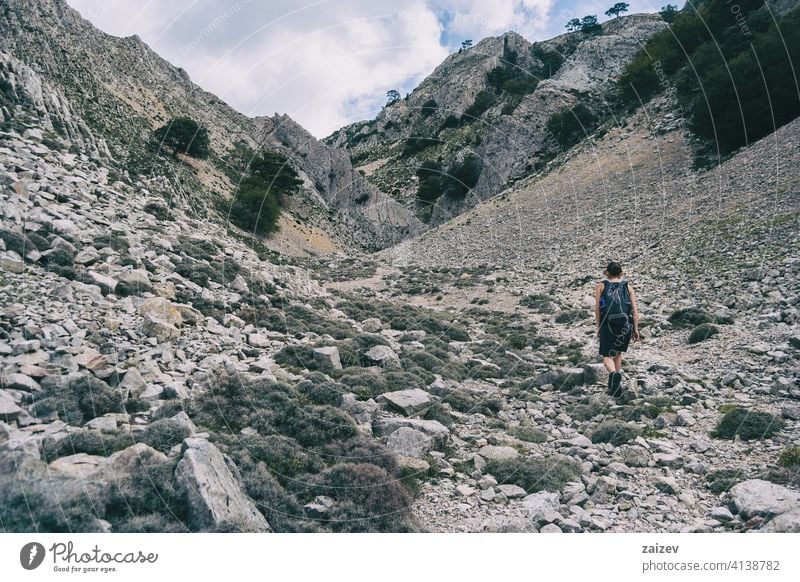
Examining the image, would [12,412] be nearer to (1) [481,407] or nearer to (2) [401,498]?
(2) [401,498]

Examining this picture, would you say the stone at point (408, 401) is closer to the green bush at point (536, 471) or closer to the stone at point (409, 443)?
the stone at point (409, 443)

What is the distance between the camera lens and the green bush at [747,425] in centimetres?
682

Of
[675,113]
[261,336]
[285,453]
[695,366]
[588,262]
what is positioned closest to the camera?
[285,453]

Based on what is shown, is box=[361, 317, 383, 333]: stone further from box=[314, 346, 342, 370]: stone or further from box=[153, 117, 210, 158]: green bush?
box=[153, 117, 210, 158]: green bush

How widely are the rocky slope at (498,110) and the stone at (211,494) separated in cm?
5588

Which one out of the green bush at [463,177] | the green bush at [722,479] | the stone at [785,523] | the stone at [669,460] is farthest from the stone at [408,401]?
the green bush at [463,177]

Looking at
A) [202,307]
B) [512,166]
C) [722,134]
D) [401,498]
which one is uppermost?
[512,166]

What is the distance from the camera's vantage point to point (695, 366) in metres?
10.4

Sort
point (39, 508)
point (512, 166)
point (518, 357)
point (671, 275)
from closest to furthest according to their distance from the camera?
1. point (39, 508)
2. point (518, 357)
3. point (671, 275)
4. point (512, 166)

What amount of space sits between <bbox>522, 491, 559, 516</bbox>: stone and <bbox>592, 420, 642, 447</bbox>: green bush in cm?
211

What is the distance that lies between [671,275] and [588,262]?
24.0 ft

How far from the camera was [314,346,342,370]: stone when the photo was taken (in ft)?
33.8

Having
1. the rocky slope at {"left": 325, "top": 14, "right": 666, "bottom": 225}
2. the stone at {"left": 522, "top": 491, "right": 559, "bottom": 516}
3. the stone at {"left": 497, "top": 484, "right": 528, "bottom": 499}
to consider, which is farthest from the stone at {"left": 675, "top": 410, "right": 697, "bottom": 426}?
the rocky slope at {"left": 325, "top": 14, "right": 666, "bottom": 225}

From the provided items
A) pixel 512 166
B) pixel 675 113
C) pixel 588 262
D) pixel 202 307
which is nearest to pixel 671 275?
pixel 588 262
